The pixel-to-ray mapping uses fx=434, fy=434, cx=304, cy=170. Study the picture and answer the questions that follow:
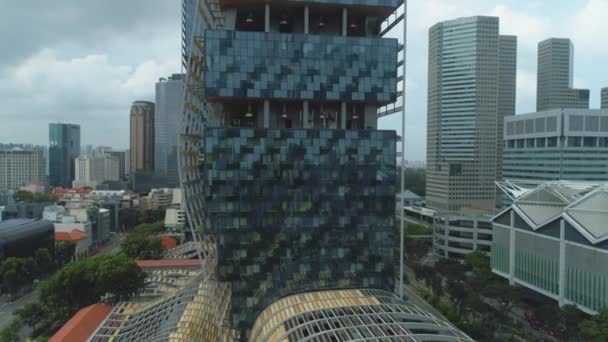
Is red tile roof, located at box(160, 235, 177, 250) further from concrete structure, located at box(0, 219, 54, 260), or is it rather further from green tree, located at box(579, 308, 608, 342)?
green tree, located at box(579, 308, 608, 342)

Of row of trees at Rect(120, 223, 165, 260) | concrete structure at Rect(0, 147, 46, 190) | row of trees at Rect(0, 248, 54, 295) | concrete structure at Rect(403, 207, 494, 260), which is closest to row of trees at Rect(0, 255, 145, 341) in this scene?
row of trees at Rect(0, 248, 54, 295)

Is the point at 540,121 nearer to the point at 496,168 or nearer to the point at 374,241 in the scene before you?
the point at 496,168

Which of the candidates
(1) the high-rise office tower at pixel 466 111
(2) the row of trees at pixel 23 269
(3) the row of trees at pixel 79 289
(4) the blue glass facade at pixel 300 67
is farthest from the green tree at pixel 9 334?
(1) the high-rise office tower at pixel 466 111

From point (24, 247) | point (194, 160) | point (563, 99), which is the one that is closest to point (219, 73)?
point (194, 160)

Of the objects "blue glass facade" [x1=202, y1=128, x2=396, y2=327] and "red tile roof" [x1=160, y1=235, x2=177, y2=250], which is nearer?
"blue glass facade" [x1=202, y1=128, x2=396, y2=327]

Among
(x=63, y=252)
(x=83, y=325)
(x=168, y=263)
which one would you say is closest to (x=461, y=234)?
(x=168, y=263)

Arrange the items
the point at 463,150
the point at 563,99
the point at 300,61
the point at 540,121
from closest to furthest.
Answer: the point at 300,61
the point at 540,121
the point at 463,150
the point at 563,99
